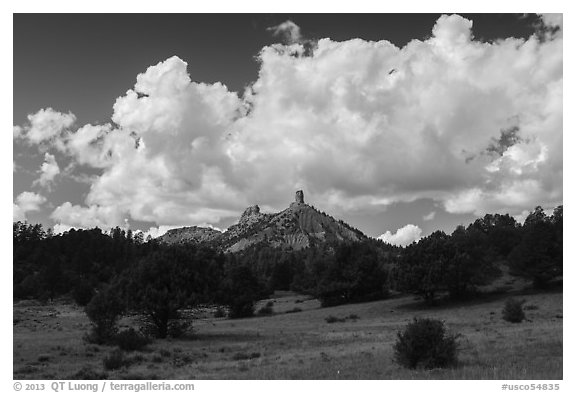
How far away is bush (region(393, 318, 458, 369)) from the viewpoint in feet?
72.1

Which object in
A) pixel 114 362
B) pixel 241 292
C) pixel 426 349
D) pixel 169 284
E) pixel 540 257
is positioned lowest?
pixel 241 292

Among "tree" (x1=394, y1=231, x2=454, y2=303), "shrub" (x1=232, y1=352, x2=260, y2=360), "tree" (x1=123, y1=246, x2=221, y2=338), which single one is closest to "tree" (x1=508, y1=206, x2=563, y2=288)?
"tree" (x1=394, y1=231, x2=454, y2=303)

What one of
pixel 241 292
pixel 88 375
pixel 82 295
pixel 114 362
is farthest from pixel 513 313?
pixel 82 295

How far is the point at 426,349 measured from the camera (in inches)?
882

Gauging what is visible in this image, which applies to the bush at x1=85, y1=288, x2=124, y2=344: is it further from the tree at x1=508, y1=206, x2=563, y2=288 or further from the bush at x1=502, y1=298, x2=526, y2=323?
the tree at x1=508, y1=206, x2=563, y2=288

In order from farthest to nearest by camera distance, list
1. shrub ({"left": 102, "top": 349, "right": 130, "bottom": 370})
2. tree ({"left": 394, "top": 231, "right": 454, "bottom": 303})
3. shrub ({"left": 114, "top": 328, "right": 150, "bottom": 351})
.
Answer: tree ({"left": 394, "top": 231, "right": 454, "bottom": 303})
shrub ({"left": 114, "top": 328, "right": 150, "bottom": 351})
shrub ({"left": 102, "top": 349, "right": 130, "bottom": 370})

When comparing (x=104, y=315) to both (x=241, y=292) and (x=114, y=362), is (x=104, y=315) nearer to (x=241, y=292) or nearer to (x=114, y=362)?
(x=114, y=362)

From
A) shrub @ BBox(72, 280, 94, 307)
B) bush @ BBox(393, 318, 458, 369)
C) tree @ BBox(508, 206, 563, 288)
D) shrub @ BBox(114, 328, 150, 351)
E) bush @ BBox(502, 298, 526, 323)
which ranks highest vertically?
tree @ BBox(508, 206, 563, 288)

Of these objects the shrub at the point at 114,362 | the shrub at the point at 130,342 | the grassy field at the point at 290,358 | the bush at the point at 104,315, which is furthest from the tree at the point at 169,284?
the shrub at the point at 114,362

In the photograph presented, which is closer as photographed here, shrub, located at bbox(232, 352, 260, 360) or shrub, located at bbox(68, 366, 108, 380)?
shrub, located at bbox(68, 366, 108, 380)
